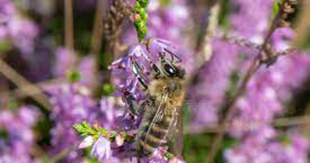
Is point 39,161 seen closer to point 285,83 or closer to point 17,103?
point 17,103

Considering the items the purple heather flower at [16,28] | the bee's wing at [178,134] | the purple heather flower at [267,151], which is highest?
the purple heather flower at [16,28]

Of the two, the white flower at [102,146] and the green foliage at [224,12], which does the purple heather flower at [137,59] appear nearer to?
the white flower at [102,146]

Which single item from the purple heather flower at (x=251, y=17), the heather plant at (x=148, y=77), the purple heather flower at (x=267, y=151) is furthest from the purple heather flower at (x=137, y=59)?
the purple heather flower at (x=267, y=151)

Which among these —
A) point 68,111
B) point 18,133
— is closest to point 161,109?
point 68,111

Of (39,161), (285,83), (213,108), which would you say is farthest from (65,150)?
(285,83)

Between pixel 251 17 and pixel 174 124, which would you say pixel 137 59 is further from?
pixel 251 17

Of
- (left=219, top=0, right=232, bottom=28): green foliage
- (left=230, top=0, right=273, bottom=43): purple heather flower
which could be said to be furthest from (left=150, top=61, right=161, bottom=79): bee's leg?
(left=219, top=0, right=232, bottom=28): green foliage

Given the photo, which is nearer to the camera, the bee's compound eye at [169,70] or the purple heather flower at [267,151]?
the bee's compound eye at [169,70]
